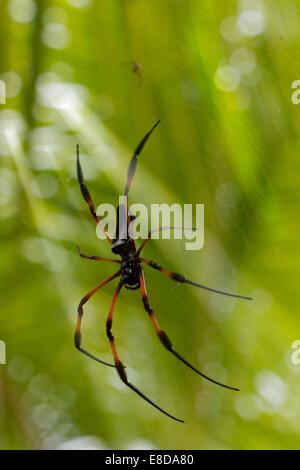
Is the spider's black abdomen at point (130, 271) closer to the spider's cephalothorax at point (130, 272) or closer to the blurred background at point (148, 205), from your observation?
the spider's cephalothorax at point (130, 272)

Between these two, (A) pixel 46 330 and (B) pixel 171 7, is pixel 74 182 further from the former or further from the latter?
(B) pixel 171 7

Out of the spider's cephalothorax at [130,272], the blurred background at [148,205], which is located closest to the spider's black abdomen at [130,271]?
the spider's cephalothorax at [130,272]

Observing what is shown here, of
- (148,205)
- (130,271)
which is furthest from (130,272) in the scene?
(148,205)

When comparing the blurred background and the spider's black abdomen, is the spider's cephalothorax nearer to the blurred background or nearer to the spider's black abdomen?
the spider's black abdomen

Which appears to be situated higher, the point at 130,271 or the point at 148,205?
the point at 148,205

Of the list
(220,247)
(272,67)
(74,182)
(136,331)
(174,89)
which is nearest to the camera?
(272,67)

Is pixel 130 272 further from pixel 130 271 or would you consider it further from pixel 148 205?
pixel 148 205

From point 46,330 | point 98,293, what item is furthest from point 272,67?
point 46,330

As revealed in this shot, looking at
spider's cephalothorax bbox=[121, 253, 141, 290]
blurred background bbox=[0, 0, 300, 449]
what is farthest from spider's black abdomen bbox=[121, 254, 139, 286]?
blurred background bbox=[0, 0, 300, 449]
